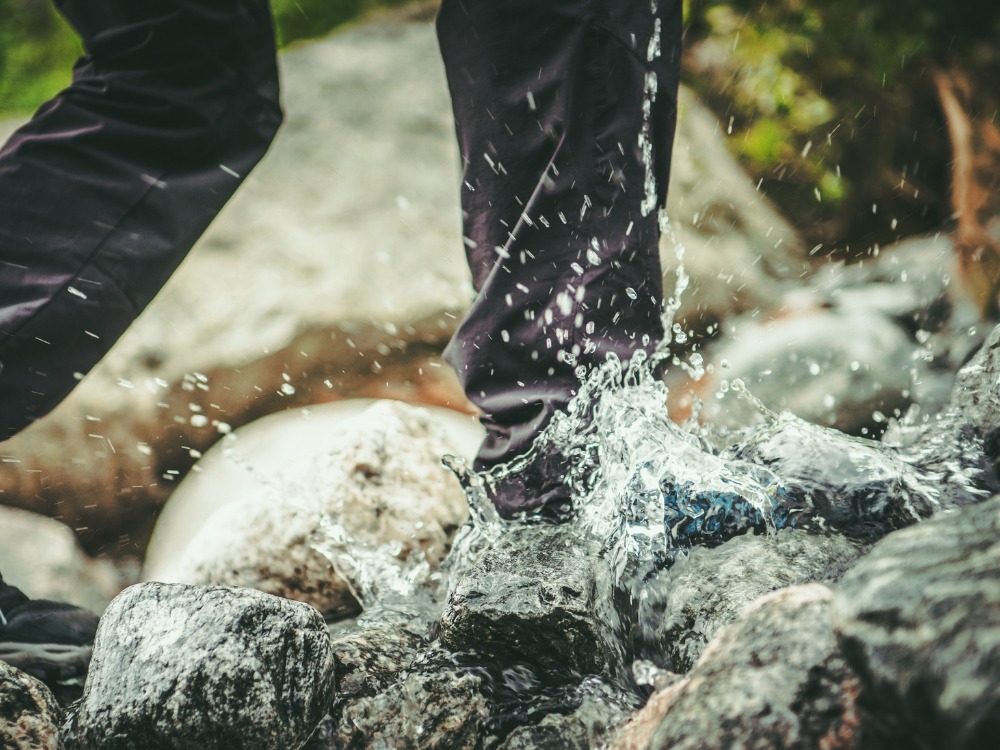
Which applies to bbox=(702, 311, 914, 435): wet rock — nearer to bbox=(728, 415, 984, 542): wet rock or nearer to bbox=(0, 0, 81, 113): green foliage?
bbox=(728, 415, 984, 542): wet rock

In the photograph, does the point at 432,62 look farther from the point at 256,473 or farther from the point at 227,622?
the point at 227,622

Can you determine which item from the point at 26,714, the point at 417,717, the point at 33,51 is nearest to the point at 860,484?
the point at 417,717

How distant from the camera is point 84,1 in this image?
68.1 inches

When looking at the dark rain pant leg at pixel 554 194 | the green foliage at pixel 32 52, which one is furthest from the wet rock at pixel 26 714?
the green foliage at pixel 32 52

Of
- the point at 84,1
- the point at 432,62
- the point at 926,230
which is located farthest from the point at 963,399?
the point at 432,62

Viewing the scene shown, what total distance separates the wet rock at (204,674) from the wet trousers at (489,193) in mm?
566

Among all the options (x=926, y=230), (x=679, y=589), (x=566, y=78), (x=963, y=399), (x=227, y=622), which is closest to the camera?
(x=227, y=622)

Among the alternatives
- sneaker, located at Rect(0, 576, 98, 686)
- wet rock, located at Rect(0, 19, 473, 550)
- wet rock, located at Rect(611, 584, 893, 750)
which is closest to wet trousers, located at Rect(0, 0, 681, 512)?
sneaker, located at Rect(0, 576, 98, 686)

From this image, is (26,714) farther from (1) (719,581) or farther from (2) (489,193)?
(2) (489,193)

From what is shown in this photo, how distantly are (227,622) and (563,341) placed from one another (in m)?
0.85

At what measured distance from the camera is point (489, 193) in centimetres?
166

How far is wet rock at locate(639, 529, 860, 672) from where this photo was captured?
4.03ft

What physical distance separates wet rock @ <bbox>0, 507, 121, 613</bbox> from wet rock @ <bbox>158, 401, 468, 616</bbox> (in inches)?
20.3

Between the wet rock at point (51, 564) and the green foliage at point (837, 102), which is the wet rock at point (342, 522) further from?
the green foliage at point (837, 102)
